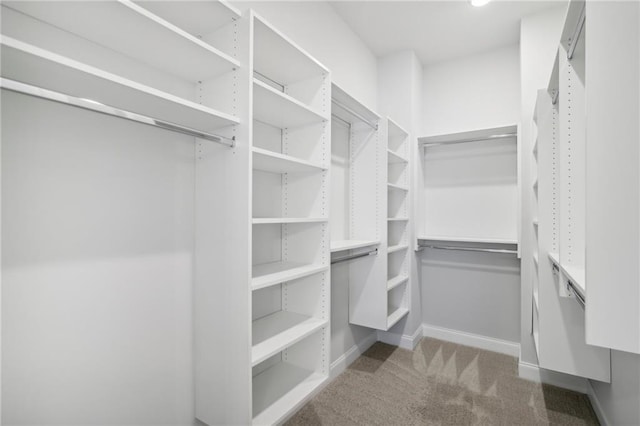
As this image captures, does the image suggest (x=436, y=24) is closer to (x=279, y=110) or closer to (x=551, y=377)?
(x=279, y=110)

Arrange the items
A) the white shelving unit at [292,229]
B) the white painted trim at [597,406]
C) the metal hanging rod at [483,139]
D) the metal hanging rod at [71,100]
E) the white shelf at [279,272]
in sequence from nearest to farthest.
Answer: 1. the metal hanging rod at [71,100]
2. the white shelf at [279,272]
3. the white shelving unit at [292,229]
4. the white painted trim at [597,406]
5. the metal hanging rod at [483,139]

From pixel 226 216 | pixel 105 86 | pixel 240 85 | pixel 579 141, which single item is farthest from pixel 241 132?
pixel 579 141

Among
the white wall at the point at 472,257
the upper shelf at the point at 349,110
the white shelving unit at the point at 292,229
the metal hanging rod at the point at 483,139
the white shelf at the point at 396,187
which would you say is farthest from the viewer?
the white wall at the point at 472,257

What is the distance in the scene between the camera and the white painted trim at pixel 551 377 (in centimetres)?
229

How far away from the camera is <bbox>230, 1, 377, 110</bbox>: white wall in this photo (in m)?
1.88

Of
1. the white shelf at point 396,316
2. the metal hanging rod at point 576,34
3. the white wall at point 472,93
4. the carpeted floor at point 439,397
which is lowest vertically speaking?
the carpeted floor at point 439,397

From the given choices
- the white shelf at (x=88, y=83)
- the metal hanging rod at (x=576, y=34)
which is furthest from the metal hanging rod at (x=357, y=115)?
the metal hanging rod at (x=576, y=34)

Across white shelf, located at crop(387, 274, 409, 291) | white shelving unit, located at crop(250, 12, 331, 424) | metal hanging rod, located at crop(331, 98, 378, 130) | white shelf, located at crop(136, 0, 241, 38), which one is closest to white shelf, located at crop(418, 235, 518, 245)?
white shelf, located at crop(387, 274, 409, 291)

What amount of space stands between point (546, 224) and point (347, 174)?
144 cm

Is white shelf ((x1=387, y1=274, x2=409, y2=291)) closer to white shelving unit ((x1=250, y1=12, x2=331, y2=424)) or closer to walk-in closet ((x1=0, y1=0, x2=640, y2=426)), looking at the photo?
walk-in closet ((x1=0, y1=0, x2=640, y2=426))

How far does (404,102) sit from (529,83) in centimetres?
104

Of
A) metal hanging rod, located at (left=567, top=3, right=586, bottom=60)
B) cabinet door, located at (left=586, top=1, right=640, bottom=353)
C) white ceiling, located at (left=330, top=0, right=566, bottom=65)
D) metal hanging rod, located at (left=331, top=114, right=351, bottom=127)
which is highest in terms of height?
white ceiling, located at (left=330, top=0, right=566, bottom=65)

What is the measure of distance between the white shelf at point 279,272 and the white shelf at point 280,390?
0.59 m

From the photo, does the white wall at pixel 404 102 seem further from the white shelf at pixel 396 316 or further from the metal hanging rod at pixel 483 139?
the metal hanging rod at pixel 483 139
